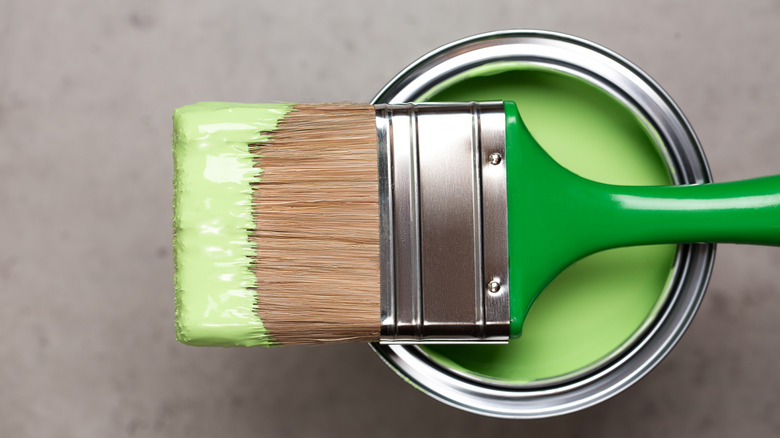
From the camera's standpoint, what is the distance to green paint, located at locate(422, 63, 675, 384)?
2.96 feet

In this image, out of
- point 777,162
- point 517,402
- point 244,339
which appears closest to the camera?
point 244,339

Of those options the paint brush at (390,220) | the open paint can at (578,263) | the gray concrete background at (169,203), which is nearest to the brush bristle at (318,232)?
the paint brush at (390,220)

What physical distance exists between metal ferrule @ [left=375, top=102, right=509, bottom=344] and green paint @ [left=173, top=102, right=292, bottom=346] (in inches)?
6.0

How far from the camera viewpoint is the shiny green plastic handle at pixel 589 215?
751 millimetres

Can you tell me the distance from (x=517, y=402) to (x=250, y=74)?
0.72 metres

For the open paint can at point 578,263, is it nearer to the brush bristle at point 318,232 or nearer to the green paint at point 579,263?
the green paint at point 579,263

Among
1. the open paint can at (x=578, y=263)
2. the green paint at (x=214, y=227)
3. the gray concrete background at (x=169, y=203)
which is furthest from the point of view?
the gray concrete background at (x=169, y=203)

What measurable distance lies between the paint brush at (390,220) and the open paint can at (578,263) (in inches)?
4.7

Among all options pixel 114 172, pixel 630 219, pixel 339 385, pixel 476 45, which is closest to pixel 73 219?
pixel 114 172

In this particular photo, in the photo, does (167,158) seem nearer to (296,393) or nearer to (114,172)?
(114,172)

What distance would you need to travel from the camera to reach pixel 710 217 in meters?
0.75

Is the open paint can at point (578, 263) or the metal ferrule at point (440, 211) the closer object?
the metal ferrule at point (440, 211)

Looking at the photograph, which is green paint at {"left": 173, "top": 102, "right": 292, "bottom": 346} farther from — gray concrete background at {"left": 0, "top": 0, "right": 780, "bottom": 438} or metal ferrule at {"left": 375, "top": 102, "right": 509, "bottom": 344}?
gray concrete background at {"left": 0, "top": 0, "right": 780, "bottom": 438}

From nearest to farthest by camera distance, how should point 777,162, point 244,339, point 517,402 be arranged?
1. point 244,339
2. point 517,402
3. point 777,162
